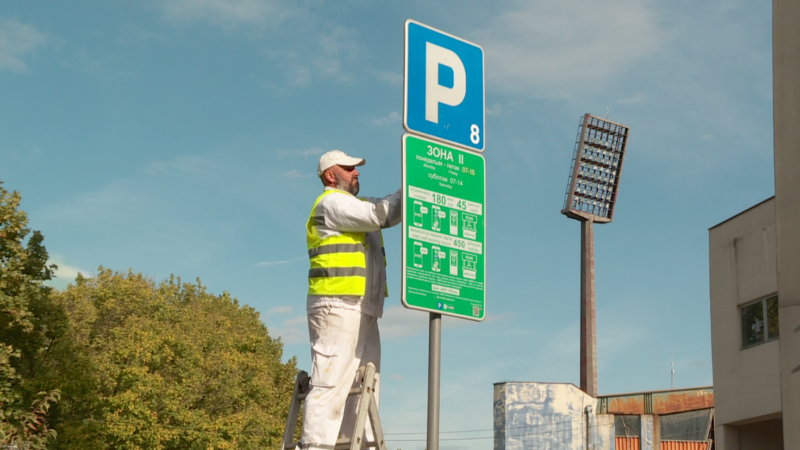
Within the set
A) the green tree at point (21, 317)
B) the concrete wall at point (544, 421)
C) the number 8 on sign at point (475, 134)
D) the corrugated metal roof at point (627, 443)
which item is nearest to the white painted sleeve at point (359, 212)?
the number 8 on sign at point (475, 134)

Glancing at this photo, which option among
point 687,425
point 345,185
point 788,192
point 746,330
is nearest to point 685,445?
point 687,425

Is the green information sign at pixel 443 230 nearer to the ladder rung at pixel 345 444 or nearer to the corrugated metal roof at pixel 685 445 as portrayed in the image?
the ladder rung at pixel 345 444

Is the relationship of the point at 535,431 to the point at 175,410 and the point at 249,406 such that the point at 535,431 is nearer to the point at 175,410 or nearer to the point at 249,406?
the point at 249,406

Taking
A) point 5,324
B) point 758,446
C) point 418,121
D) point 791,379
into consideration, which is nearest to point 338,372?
point 418,121

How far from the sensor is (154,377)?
36.1 meters

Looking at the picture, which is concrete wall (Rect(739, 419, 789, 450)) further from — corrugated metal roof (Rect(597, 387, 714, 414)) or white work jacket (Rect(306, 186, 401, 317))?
white work jacket (Rect(306, 186, 401, 317))

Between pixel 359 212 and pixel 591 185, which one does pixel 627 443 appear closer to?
pixel 591 185

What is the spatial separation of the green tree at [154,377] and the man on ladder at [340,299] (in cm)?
2233

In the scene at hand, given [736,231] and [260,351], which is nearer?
[736,231]

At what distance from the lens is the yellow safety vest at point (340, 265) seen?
7043 millimetres

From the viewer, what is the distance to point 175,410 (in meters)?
36.9

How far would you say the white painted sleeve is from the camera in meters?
6.80

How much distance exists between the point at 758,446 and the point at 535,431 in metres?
26.3

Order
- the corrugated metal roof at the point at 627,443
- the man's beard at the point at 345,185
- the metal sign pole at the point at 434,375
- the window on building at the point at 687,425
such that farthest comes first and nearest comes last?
the corrugated metal roof at the point at 627,443 → the window on building at the point at 687,425 → the man's beard at the point at 345,185 → the metal sign pole at the point at 434,375
